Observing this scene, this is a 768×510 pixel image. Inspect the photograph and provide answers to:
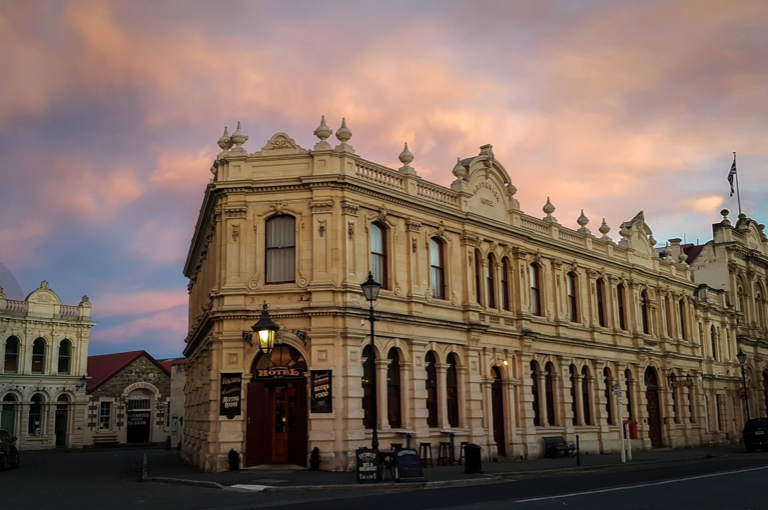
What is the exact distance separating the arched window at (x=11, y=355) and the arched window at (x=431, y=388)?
34.5 metres

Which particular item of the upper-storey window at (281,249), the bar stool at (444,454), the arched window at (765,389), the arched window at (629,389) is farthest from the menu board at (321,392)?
the arched window at (765,389)

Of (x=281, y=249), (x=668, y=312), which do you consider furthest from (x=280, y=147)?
(x=668, y=312)

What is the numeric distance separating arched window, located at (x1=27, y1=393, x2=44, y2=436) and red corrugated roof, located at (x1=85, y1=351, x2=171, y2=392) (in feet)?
11.2

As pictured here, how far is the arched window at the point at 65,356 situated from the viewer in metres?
54.2

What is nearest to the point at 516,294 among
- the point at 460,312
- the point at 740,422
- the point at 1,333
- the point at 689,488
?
the point at 460,312

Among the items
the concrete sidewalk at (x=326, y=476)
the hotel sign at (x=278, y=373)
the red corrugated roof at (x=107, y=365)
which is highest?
the red corrugated roof at (x=107, y=365)

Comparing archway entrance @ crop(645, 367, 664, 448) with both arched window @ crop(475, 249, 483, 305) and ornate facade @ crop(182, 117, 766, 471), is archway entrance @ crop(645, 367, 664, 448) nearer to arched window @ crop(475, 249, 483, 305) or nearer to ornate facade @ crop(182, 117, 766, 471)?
ornate facade @ crop(182, 117, 766, 471)

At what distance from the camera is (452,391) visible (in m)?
30.0

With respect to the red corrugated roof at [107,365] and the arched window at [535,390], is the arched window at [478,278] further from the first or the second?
the red corrugated roof at [107,365]

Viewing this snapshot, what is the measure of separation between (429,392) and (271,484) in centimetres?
1005

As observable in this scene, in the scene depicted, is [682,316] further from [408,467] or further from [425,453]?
[408,467]

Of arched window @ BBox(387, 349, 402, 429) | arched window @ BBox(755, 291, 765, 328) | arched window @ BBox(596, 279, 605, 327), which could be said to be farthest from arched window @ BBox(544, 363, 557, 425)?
arched window @ BBox(755, 291, 765, 328)

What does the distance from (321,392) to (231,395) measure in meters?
3.00

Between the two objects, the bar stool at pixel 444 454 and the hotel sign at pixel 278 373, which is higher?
the hotel sign at pixel 278 373
